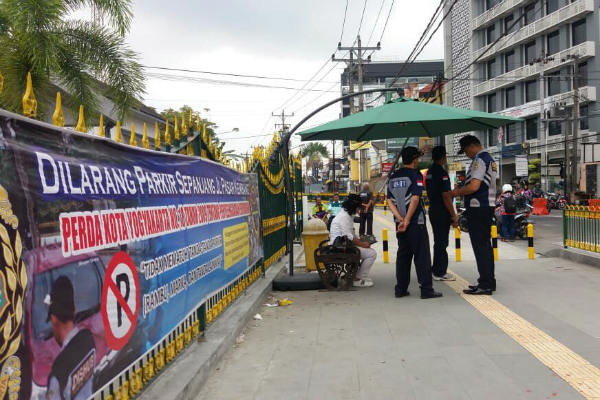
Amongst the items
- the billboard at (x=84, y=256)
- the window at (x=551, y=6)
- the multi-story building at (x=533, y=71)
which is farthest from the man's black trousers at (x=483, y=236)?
the window at (x=551, y=6)

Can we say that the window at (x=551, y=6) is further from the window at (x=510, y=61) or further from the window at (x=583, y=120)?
the window at (x=583, y=120)

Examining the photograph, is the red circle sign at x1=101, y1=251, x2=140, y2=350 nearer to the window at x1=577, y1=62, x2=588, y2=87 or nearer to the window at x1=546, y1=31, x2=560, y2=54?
the window at x1=577, y1=62, x2=588, y2=87

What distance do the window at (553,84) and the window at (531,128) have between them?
7.99 feet

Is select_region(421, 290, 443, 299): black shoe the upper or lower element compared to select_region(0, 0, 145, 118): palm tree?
lower

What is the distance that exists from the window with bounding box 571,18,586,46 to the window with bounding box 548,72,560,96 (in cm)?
249

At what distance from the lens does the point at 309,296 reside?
7000mm

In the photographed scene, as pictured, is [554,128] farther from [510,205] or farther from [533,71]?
[510,205]

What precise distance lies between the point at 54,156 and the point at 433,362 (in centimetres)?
322

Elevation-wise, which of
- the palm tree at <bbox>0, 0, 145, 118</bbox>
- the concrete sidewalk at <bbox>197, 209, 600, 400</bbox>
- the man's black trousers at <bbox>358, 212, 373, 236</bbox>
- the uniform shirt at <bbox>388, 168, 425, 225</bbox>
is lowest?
the concrete sidewalk at <bbox>197, 209, 600, 400</bbox>

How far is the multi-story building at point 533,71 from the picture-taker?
33.3 metres

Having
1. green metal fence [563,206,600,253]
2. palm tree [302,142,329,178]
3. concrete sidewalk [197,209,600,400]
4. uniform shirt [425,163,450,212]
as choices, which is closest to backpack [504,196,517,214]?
green metal fence [563,206,600,253]

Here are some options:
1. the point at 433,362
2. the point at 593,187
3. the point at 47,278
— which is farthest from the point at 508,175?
the point at 47,278

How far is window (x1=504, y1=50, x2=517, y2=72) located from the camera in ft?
134

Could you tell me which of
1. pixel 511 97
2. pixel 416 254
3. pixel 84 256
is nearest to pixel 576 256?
pixel 416 254
